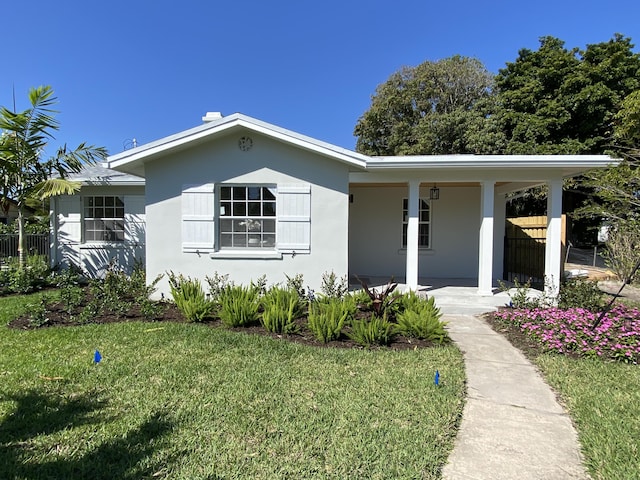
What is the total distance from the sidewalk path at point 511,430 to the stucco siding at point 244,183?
4059mm

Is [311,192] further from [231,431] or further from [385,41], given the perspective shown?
[385,41]

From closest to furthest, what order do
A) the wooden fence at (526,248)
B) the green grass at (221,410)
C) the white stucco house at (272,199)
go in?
the green grass at (221,410)
the white stucco house at (272,199)
the wooden fence at (526,248)

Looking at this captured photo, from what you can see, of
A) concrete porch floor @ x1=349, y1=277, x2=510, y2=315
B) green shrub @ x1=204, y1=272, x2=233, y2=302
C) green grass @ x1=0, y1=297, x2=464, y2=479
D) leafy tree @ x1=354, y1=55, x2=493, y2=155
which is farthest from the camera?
leafy tree @ x1=354, y1=55, x2=493, y2=155

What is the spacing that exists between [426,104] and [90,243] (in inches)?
894

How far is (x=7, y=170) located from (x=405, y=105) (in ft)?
77.0

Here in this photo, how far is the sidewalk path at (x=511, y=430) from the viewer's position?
105 inches

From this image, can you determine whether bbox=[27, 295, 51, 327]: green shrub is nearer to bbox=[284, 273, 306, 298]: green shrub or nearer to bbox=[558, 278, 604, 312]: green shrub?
bbox=[284, 273, 306, 298]: green shrub

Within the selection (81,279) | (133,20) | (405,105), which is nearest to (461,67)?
(405,105)

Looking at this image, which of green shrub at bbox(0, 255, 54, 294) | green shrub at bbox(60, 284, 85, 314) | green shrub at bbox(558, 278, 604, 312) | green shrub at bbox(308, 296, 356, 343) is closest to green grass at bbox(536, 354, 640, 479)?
green shrub at bbox(558, 278, 604, 312)

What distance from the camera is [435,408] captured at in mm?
3512

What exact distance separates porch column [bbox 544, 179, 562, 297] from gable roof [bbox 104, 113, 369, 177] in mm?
4435

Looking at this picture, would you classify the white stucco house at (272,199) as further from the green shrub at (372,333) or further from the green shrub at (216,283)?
the green shrub at (372,333)

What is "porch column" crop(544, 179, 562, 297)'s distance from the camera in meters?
8.20

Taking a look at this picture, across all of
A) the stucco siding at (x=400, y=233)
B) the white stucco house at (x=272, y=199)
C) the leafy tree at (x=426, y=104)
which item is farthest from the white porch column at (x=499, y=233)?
the leafy tree at (x=426, y=104)
